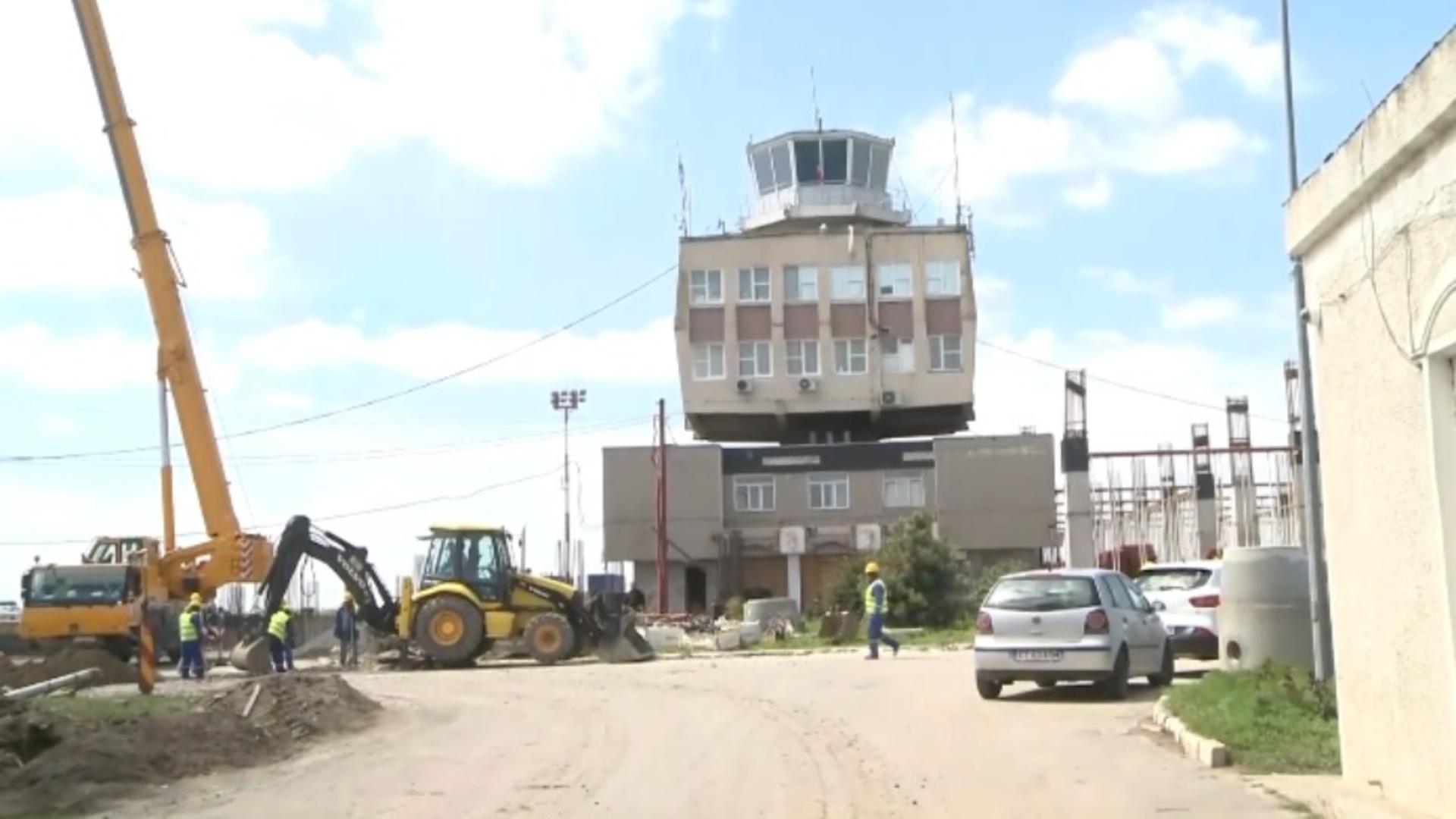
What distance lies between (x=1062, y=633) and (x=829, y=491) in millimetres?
50513

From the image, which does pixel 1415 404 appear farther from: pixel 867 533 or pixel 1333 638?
pixel 867 533

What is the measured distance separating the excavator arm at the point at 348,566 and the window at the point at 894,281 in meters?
41.9

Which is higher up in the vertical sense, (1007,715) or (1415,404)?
(1415,404)

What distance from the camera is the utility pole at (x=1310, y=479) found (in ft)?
50.3

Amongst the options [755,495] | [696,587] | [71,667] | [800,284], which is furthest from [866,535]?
[71,667]

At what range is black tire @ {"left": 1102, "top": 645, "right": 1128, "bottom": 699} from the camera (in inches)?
723

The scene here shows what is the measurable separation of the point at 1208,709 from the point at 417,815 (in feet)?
25.0

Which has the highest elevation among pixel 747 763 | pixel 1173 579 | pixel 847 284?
pixel 847 284

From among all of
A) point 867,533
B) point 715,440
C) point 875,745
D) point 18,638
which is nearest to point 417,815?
point 875,745

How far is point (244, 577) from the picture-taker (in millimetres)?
32719

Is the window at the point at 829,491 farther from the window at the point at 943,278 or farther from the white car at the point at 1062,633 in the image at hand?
the white car at the point at 1062,633

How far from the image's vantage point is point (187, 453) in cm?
3303

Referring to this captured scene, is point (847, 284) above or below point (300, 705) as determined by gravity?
above

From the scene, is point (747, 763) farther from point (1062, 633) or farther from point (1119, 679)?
point (1119, 679)
